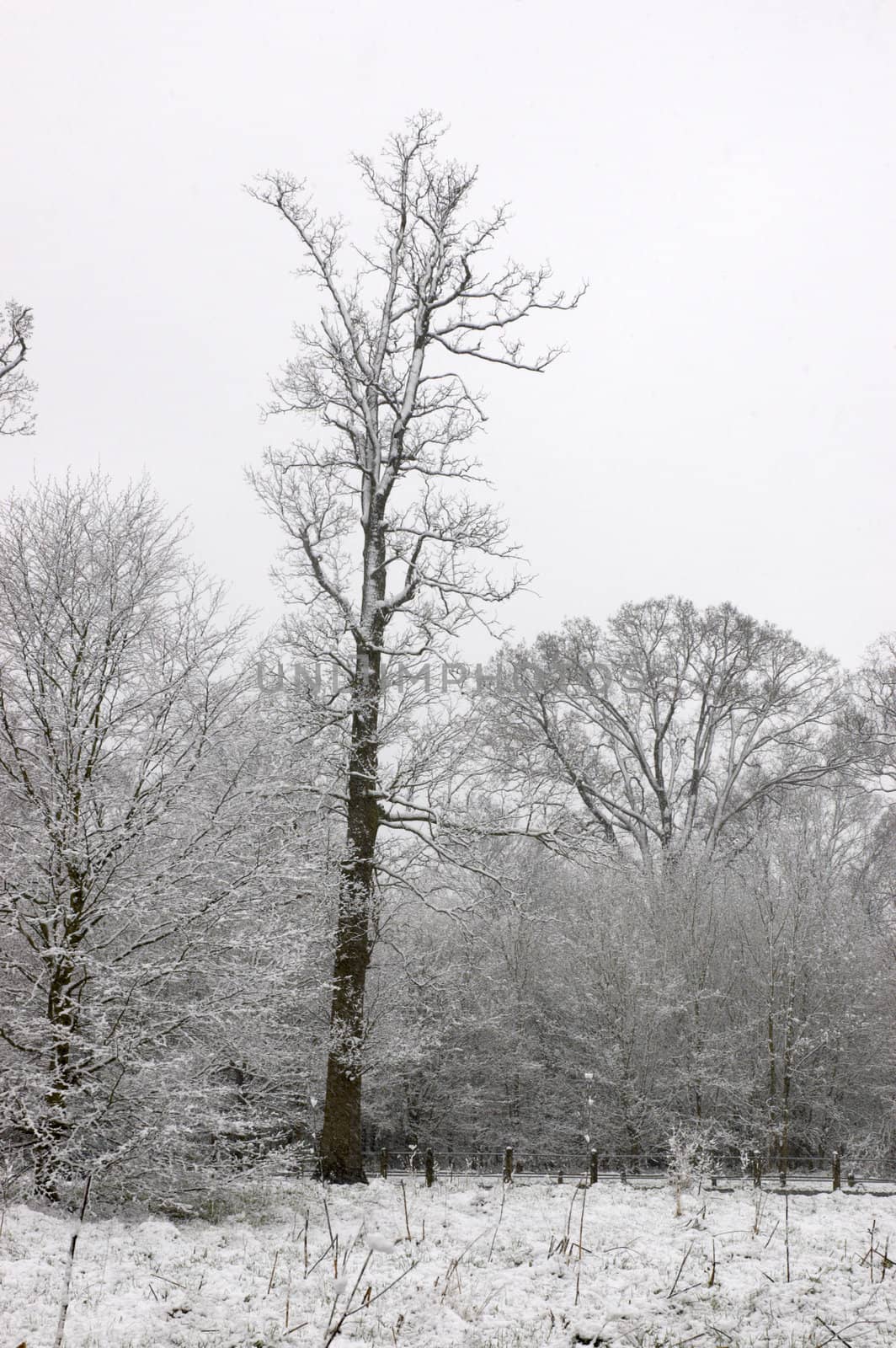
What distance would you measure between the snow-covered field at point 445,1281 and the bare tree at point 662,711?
15349mm

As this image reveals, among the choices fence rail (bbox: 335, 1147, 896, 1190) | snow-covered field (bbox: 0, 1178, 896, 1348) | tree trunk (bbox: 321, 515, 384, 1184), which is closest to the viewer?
snow-covered field (bbox: 0, 1178, 896, 1348)

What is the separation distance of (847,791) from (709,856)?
10.9 m

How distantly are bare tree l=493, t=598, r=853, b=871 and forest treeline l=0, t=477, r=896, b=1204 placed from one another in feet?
0.36

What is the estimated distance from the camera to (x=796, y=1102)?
75.8ft

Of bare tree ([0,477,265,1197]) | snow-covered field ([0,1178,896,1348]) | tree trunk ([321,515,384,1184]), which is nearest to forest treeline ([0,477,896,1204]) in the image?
bare tree ([0,477,265,1197])

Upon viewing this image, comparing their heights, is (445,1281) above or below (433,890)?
below

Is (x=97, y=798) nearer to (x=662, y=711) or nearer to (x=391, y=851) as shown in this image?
(x=391, y=851)

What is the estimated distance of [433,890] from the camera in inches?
578

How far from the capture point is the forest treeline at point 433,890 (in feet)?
31.6

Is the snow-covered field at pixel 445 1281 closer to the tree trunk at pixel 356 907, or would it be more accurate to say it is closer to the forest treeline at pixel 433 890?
the forest treeline at pixel 433 890

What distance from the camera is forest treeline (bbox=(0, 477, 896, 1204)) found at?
31.6 feet

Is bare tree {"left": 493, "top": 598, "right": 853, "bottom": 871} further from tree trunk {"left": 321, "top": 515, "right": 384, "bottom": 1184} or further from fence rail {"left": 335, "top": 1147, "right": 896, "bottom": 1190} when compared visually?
tree trunk {"left": 321, "top": 515, "right": 384, "bottom": 1184}

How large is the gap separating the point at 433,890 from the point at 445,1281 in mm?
6967

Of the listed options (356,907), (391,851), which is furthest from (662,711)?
(356,907)
